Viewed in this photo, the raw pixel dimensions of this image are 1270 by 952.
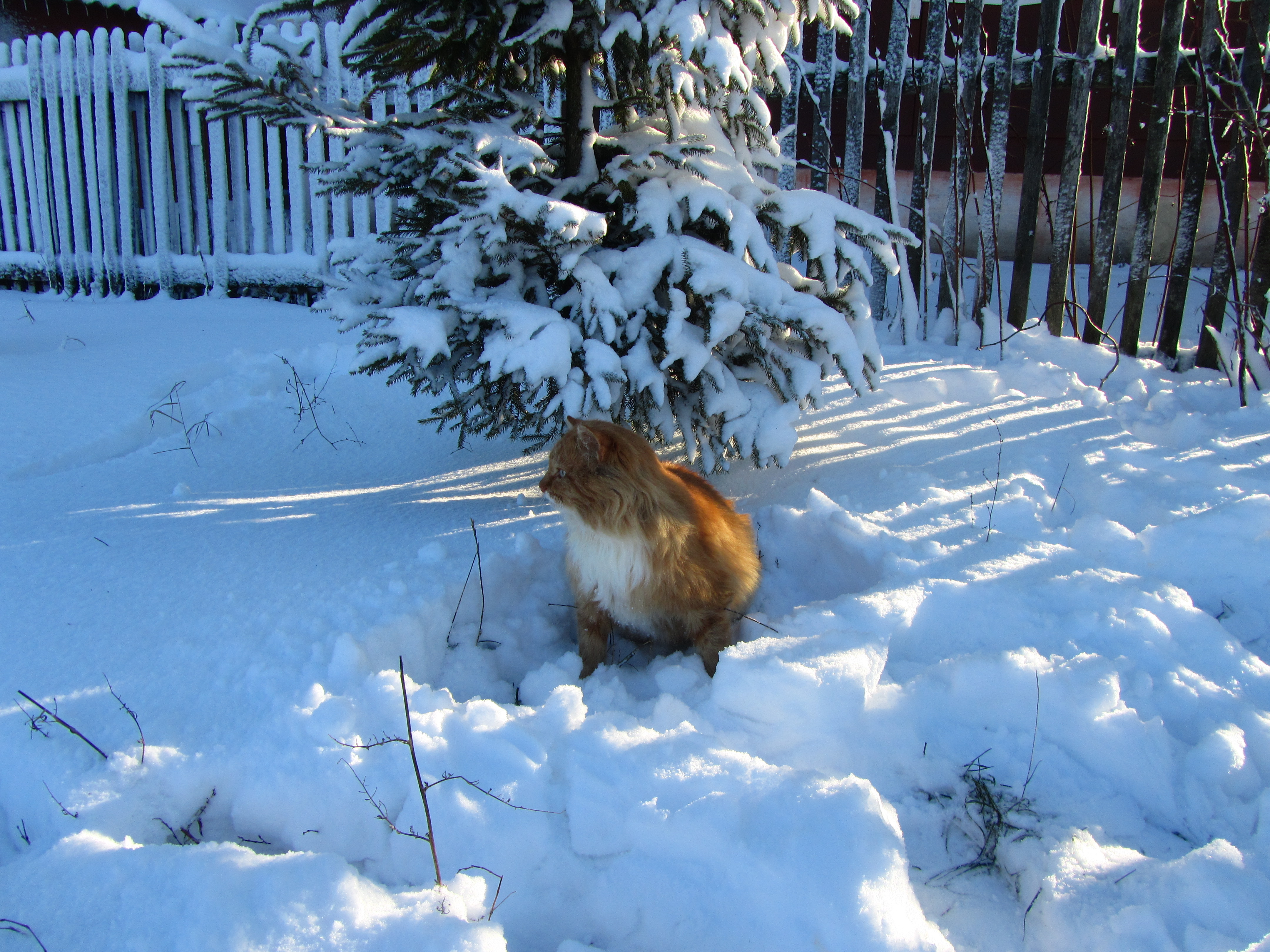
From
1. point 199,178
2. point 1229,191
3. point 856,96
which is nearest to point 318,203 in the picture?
point 199,178

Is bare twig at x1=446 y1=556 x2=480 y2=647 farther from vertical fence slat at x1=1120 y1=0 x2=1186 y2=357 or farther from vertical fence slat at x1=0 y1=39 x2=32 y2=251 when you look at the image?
vertical fence slat at x1=0 y1=39 x2=32 y2=251

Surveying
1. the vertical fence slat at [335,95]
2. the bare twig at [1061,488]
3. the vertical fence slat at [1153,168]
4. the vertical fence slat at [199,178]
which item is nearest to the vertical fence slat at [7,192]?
the vertical fence slat at [199,178]

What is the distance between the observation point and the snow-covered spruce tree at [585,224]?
241 centimetres

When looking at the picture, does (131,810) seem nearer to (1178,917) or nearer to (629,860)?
(629,860)

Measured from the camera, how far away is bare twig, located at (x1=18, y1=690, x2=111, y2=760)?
156 cm

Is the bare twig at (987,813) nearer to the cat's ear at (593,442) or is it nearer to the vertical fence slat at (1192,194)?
the cat's ear at (593,442)

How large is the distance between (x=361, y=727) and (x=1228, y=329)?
6.05 meters

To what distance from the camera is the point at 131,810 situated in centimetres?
147

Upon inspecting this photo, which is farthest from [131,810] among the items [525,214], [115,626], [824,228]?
[824,228]

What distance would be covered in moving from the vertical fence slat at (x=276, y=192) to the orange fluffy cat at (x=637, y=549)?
5275 mm

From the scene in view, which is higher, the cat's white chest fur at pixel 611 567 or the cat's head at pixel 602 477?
the cat's head at pixel 602 477

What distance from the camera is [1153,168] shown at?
455 cm

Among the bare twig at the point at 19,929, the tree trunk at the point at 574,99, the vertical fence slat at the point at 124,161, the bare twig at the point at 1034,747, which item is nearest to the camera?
the bare twig at the point at 19,929

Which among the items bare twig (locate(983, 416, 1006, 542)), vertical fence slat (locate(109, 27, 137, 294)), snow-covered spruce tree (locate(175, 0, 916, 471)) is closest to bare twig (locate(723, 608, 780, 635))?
snow-covered spruce tree (locate(175, 0, 916, 471))
